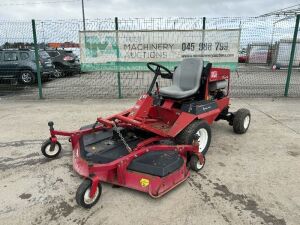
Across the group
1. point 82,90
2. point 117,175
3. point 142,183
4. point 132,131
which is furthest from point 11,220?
point 82,90

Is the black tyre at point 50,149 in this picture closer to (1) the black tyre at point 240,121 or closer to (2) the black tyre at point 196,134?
(2) the black tyre at point 196,134

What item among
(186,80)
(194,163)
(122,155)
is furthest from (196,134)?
(186,80)

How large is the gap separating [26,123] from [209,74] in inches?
158

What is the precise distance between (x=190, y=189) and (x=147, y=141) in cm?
85

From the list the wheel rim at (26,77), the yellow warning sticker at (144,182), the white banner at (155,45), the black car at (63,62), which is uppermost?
the white banner at (155,45)

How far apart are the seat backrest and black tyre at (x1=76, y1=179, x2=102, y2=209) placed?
7.75ft

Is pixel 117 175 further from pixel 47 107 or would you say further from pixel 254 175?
pixel 47 107

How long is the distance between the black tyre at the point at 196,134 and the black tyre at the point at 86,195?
145cm

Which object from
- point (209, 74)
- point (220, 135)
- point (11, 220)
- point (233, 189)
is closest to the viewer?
point (11, 220)

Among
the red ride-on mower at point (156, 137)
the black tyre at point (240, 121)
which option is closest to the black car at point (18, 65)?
the red ride-on mower at point (156, 137)

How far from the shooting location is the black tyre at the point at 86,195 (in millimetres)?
2916

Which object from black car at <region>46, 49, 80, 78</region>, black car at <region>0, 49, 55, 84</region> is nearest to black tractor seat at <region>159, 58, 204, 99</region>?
black car at <region>0, 49, 55, 84</region>

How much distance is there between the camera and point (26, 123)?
6113 mm

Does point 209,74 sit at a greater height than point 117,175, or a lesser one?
greater
